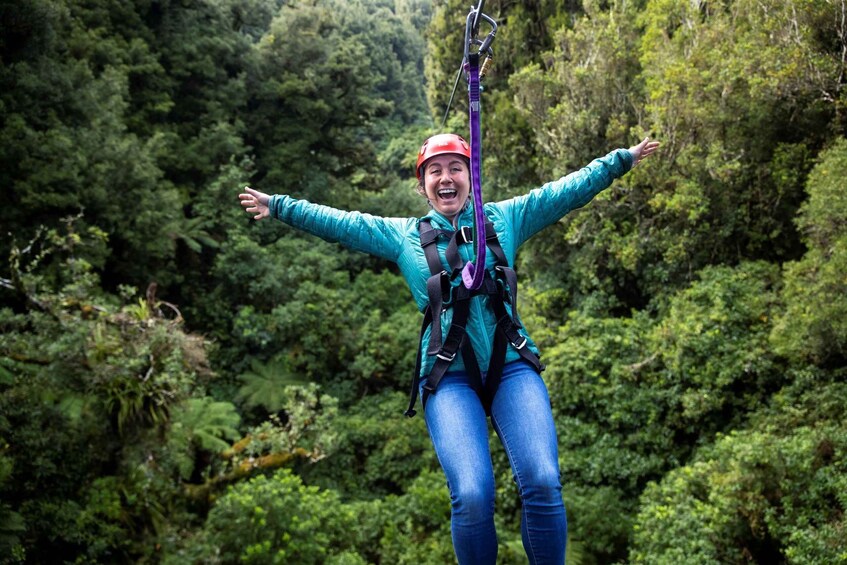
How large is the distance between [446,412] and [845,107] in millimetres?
7118

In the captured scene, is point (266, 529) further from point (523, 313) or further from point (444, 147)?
point (444, 147)

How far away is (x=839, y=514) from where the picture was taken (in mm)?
5582

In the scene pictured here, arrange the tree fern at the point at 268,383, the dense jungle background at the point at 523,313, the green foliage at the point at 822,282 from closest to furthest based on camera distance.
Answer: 1. the green foliage at the point at 822,282
2. the dense jungle background at the point at 523,313
3. the tree fern at the point at 268,383

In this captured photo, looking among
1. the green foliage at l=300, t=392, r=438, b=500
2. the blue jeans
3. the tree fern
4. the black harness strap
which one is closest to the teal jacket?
the black harness strap

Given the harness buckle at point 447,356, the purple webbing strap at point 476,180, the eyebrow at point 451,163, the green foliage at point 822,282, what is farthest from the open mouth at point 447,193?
the green foliage at point 822,282

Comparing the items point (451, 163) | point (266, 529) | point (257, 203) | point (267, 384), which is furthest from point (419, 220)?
point (267, 384)

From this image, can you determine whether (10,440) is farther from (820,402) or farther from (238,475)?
(820,402)

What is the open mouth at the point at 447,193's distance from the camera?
2801 mm

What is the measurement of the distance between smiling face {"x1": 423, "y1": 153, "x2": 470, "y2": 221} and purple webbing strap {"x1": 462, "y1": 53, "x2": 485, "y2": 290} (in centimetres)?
29

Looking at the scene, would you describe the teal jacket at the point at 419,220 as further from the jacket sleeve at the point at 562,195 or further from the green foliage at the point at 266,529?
the green foliage at the point at 266,529

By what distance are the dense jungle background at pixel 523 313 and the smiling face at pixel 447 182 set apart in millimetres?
4734

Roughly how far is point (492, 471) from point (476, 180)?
1.05m

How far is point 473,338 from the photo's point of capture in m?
2.63

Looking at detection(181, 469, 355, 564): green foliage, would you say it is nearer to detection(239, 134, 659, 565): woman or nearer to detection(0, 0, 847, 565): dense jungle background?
detection(0, 0, 847, 565): dense jungle background
